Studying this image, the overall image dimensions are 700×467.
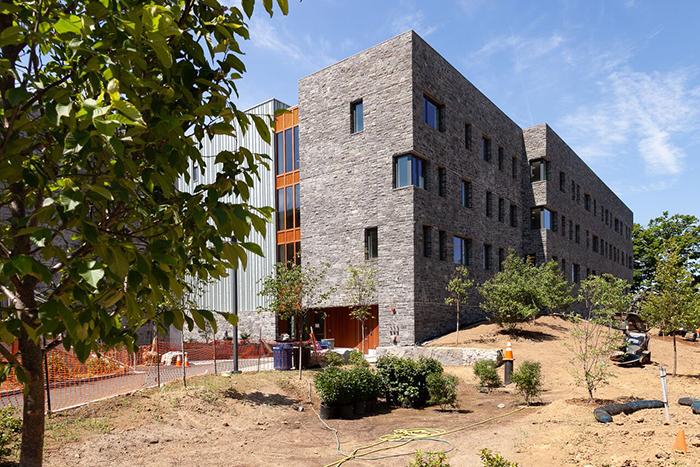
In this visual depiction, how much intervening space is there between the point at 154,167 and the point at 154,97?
0.39m

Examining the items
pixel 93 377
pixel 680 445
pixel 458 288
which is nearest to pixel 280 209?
pixel 458 288

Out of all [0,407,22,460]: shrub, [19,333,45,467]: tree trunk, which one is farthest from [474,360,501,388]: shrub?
[19,333,45,467]: tree trunk

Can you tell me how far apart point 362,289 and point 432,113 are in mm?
10156

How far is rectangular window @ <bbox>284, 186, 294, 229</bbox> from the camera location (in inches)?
1168

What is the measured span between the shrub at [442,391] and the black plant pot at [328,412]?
2576 mm

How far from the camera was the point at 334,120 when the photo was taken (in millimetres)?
27328

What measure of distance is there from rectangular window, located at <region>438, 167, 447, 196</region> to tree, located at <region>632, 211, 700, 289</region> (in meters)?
46.4

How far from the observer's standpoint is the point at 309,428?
11.7 meters

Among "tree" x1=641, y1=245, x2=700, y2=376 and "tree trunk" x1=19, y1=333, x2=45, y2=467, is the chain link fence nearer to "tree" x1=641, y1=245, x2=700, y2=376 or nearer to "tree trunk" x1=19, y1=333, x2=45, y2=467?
"tree trunk" x1=19, y1=333, x2=45, y2=467

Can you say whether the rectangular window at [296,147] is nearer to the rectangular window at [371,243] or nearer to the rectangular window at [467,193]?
the rectangular window at [371,243]

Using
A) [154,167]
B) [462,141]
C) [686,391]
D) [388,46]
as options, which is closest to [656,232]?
[462,141]

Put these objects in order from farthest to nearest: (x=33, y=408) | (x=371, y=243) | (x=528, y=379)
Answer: (x=371, y=243), (x=528, y=379), (x=33, y=408)

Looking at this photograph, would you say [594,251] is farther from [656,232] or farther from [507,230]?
[656,232]

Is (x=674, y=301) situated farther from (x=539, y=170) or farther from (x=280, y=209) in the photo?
(x=539, y=170)
